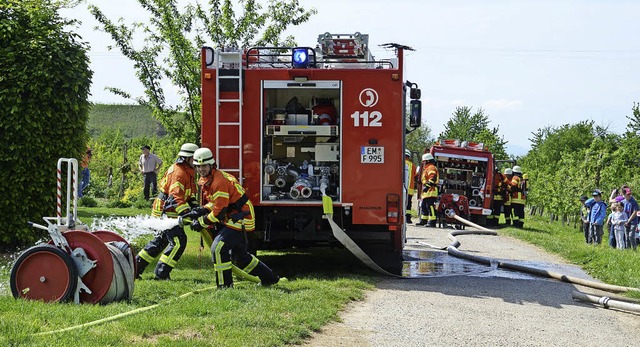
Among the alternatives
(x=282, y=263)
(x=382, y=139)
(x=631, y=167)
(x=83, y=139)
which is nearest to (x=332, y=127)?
(x=382, y=139)

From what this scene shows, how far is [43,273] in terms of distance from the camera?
Answer: 7.87 meters

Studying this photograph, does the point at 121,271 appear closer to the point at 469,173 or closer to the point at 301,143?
the point at 301,143

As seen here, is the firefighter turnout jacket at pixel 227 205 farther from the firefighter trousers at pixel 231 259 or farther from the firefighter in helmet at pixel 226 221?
the firefighter trousers at pixel 231 259

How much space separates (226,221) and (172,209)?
3.67 feet

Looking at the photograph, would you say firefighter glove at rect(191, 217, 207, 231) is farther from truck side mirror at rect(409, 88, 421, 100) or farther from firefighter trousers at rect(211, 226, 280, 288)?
truck side mirror at rect(409, 88, 421, 100)

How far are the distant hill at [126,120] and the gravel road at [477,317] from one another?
74800mm

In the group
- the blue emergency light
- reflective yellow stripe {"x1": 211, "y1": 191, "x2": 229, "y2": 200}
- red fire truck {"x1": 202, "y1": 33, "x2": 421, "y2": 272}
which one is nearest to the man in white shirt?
red fire truck {"x1": 202, "y1": 33, "x2": 421, "y2": 272}

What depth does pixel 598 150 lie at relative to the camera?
32.4 metres

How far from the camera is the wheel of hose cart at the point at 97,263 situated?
314 inches

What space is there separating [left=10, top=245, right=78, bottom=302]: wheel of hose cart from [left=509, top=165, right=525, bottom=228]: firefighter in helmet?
17940 millimetres

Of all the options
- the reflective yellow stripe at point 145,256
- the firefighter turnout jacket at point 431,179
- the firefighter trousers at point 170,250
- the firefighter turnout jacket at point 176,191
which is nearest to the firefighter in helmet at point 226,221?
the firefighter turnout jacket at point 176,191

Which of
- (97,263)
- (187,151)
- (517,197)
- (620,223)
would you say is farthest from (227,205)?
(517,197)

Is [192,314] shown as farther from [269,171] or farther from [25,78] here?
[25,78]

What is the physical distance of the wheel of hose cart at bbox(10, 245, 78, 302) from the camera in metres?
7.84
